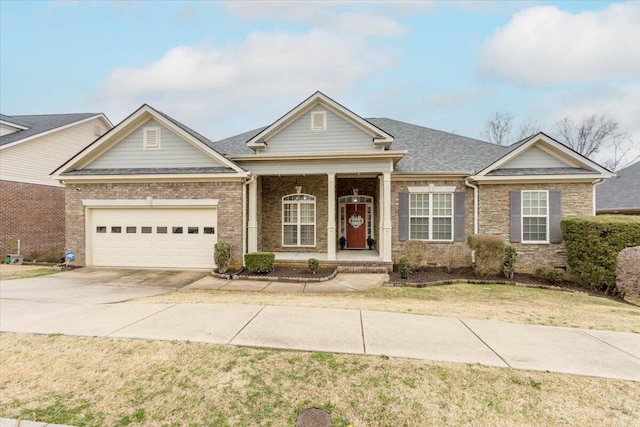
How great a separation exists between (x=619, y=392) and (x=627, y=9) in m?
17.8

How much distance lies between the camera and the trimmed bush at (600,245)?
28.8ft

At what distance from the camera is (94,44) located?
49.1 ft

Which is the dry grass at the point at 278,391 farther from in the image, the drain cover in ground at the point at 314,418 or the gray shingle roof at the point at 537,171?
the gray shingle roof at the point at 537,171

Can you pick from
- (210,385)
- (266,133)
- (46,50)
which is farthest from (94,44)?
(210,385)

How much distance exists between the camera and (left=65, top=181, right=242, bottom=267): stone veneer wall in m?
10.7

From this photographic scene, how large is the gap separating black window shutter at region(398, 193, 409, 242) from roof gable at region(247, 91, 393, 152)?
2144 mm

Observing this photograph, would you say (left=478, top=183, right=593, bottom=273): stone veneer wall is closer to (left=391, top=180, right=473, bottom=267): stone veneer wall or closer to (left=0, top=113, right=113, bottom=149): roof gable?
(left=391, top=180, right=473, bottom=267): stone veneer wall

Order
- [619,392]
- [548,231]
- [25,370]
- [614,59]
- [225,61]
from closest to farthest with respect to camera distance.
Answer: [619,392]
[25,370]
[548,231]
[614,59]
[225,61]

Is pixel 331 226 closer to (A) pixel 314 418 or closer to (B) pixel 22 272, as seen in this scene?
(A) pixel 314 418

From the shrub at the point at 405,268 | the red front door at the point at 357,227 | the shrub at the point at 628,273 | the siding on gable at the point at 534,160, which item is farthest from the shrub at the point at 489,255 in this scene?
the red front door at the point at 357,227

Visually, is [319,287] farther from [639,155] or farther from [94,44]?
[639,155]

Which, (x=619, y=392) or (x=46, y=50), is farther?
(x=46, y=50)

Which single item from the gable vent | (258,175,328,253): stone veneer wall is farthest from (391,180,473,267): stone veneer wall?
the gable vent

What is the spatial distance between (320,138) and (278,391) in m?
9.46
